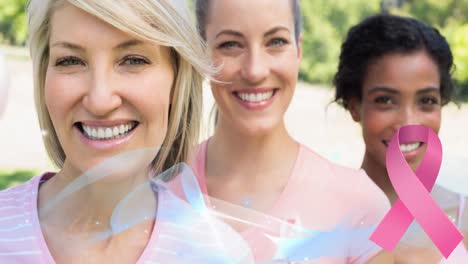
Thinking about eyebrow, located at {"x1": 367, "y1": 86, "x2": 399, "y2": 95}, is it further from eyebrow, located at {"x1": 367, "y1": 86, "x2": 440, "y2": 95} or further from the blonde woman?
the blonde woman

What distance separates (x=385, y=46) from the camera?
1.53 meters

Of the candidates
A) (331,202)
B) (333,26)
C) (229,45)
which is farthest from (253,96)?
(333,26)

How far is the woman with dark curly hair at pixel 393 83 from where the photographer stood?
1.42 metres

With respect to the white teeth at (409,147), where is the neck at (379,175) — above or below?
below

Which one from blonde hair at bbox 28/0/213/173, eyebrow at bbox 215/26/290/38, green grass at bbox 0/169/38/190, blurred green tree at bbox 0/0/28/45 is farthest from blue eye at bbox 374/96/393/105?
blurred green tree at bbox 0/0/28/45

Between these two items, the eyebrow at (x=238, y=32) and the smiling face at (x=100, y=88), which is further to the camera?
the eyebrow at (x=238, y=32)

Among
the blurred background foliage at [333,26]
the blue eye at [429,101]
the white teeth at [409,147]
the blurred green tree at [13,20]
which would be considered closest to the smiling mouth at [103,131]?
the white teeth at [409,147]

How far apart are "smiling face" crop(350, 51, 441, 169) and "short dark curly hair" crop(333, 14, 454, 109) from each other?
3 cm

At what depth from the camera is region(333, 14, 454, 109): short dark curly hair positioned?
1520mm

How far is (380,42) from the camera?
1.56 meters

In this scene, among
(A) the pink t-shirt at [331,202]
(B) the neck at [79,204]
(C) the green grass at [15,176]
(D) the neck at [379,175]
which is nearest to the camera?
(B) the neck at [79,204]

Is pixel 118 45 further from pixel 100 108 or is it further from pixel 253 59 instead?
pixel 253 59

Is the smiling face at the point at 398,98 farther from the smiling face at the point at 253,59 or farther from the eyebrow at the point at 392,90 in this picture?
the smiling face at the point at 253,59

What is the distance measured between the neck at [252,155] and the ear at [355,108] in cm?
27
